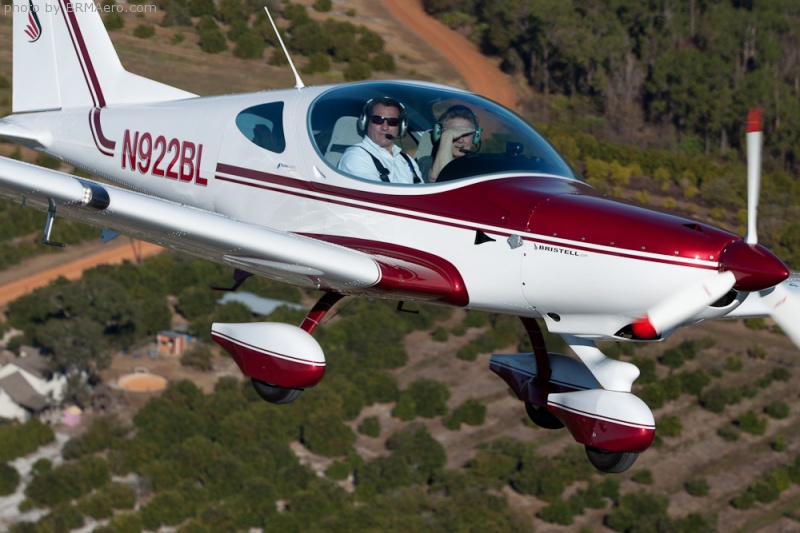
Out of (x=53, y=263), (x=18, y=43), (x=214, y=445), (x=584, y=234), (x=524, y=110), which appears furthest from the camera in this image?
(x=524, y=110)

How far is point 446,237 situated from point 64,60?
623 centimetres

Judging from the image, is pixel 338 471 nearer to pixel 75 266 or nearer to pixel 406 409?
pixel 406 409

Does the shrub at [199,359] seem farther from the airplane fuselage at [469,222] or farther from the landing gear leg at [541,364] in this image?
the landing gear leg at [541,364]

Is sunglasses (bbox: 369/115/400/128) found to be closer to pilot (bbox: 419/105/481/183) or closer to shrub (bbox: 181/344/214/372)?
pilot (bbox: 419/105/481/183)

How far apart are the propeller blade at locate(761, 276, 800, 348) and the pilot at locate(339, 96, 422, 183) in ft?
10.5

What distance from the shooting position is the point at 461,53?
61.7 m

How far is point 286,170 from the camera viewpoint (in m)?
12.9

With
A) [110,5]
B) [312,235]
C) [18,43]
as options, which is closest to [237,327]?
[312,235]

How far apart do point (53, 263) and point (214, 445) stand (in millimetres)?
10415

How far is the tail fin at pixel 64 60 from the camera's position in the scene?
51.6ft

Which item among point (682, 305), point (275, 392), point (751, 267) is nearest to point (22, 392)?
point (275, 392)

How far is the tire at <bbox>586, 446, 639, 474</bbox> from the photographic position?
39.3 feet

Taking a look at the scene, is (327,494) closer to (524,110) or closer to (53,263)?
(53,263)

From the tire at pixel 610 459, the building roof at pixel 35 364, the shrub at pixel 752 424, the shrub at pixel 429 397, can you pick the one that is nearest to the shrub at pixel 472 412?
the shrub at pixel 429 397
